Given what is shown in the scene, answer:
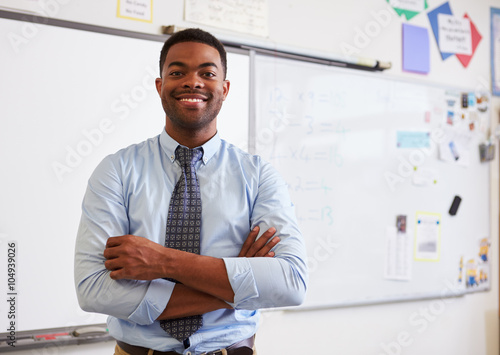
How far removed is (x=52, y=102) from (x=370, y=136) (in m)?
1.60

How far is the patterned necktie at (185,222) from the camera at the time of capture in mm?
1175

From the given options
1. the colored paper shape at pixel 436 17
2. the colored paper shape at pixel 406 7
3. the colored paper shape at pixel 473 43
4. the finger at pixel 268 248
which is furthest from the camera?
the colored paper shape at pixel 473 43

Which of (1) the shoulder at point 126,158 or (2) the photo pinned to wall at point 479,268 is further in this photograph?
(2) the photo pinned to wall at point 479,268

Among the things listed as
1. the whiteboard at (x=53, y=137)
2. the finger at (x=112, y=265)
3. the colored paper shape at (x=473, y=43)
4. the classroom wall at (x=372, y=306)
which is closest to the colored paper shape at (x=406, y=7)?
the classroom wall at (x=372, y=306)

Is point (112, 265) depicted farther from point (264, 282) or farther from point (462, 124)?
point (462, 124)

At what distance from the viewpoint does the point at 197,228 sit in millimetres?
1252

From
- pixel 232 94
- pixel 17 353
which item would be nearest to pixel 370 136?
pixel 232 94

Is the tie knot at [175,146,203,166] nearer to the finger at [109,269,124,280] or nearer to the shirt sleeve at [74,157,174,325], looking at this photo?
the shirt sleeve at [74,157,174,325]

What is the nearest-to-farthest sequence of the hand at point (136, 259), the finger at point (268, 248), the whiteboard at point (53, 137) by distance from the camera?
the hand at point (136, 259)
the finger at point (268, 248)
the whiteboard at point (53, 137)

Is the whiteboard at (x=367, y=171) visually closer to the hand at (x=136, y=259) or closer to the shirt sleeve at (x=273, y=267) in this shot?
the shirt sleeve at (x=273, y=267)

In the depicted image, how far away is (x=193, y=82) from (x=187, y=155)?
0.20 metres

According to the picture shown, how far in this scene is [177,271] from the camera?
112 cm

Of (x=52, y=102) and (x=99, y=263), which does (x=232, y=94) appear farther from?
(x=99, y=263)

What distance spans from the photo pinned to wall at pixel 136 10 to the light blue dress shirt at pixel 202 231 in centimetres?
88
